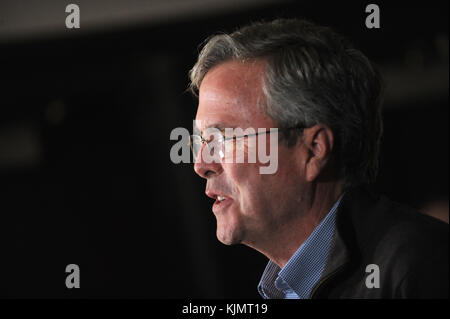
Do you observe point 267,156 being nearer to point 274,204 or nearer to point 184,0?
point 274,204

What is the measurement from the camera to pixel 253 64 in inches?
62.9

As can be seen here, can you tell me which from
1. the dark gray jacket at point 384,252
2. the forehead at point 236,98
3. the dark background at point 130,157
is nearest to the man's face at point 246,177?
the forehead at point 236,98

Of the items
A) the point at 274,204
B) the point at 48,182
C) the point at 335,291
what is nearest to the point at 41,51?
the point at 48,182

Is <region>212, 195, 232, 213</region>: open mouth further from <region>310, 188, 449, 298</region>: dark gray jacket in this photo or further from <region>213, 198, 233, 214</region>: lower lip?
<region>310, 188, 449, 298</region>: dark gray jacket

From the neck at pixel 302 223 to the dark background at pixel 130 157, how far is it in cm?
180

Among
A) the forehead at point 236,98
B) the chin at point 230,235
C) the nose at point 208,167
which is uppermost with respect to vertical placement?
the forehead at point 236,98

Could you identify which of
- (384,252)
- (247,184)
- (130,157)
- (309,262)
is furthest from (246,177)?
(130,157)

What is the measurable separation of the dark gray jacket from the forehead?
13.5 inches

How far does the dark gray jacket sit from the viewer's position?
3.90 ft

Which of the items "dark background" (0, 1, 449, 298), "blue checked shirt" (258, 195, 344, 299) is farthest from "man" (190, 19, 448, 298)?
"dark background" (0, 1, 449, 298)

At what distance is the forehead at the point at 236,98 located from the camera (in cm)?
156

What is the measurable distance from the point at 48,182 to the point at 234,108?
2.25 m

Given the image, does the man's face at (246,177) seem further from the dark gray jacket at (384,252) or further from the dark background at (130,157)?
the dark background at (130,157)

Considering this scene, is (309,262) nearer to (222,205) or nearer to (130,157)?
(222,205)
